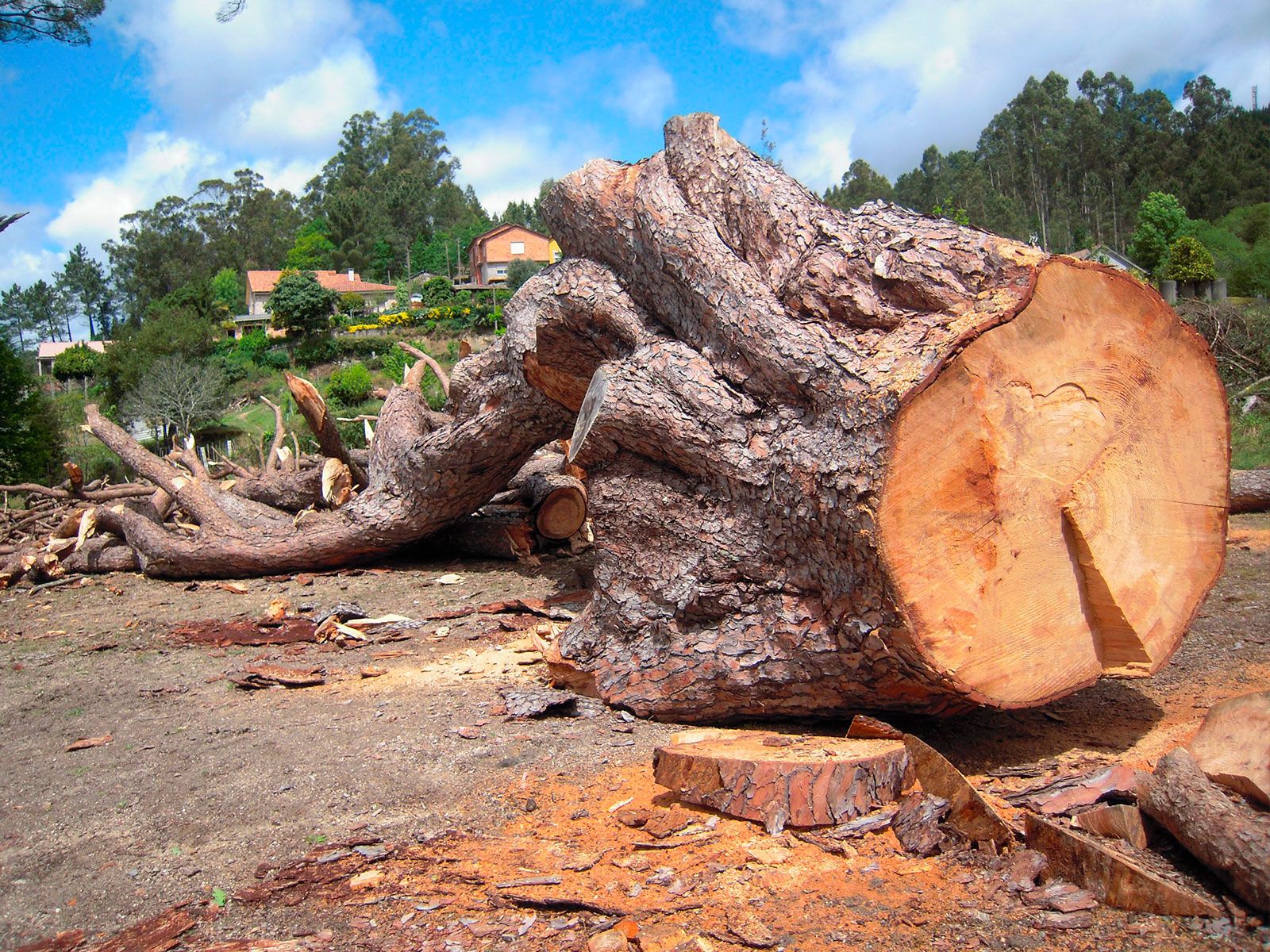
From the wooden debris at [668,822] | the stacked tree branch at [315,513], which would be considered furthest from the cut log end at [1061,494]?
the stacked tree branch at [315,513]

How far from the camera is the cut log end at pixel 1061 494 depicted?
2.64 metres

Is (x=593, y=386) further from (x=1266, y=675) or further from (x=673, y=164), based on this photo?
(x=1266, y=675)

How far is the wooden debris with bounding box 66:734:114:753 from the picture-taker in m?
3.51

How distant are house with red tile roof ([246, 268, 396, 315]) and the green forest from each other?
1184mm

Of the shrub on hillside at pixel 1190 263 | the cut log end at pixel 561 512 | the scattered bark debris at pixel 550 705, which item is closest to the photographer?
the scattered bark debris at pixel 550 705

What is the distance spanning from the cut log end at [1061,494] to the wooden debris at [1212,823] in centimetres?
60

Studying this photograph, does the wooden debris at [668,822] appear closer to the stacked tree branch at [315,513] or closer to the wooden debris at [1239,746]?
the wooden debris at [1239,746]

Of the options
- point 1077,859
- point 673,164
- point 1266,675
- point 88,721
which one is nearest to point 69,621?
point 88,721

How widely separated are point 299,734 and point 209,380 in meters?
27.5

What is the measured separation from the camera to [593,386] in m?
4.15

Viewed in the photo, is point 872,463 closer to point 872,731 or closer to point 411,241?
point 872,731

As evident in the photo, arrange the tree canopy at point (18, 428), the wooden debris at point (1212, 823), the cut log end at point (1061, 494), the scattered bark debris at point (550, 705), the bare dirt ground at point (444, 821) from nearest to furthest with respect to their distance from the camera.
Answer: the wooden debris at point (1212, 823), the bare dirt ground at point (444, 821), the cut log end at point (1061, 494), the scattered bark debris at point (550, 705), the tree canopy at point (18, 428)

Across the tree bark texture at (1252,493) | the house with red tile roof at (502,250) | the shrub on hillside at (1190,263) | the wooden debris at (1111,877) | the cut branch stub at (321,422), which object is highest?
the house with red tile roof at (502,250)

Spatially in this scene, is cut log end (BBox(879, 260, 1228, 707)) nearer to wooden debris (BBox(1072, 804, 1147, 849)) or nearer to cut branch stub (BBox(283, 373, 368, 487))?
wooden debris (BBox(1072, 804, 1147, 849))
